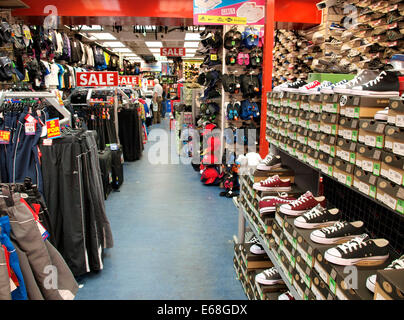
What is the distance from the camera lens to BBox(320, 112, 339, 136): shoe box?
1.87 metres

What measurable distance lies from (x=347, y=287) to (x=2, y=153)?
2.76 metres

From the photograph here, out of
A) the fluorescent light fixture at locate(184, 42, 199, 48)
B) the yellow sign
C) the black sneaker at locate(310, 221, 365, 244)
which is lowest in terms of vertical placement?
the black sneaker at locate(310, 221, 365, 244)

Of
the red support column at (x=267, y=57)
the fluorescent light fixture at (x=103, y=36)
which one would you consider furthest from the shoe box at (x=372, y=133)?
the fluorescent light fixture at (x=103, y=36)

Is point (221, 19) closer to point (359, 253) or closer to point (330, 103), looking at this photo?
point (330, 103)

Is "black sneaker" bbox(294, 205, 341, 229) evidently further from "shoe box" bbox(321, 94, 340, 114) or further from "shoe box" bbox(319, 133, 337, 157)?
"shoe box" bbox(321, 94, 340, 114)

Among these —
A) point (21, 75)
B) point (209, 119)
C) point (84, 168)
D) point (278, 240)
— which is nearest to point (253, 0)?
point (209, 119)

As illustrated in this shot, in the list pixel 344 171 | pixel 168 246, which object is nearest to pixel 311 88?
pixel 344 171

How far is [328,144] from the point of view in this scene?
6.35 feet

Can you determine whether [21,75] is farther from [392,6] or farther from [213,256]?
[392,6]

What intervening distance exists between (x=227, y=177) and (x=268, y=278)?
3245mm

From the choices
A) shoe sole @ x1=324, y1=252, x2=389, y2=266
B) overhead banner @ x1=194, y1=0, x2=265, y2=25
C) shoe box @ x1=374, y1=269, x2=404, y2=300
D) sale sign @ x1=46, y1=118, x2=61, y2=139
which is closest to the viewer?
shoe box @ x1=374, y1=269, x2=404, y2=300

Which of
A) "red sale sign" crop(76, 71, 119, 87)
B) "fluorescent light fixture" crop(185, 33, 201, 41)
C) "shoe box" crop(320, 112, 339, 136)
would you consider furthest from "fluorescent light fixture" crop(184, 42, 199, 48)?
"shoe box" crop(320, 112, 339, 136)

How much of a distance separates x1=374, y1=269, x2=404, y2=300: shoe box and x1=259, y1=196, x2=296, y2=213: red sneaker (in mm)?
1159

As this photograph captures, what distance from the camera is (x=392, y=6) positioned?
176 inches
